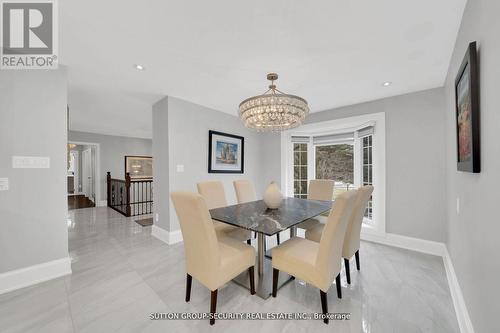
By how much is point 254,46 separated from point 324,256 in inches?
74.5

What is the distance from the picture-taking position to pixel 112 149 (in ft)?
20.6

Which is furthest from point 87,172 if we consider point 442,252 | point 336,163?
point 442,252

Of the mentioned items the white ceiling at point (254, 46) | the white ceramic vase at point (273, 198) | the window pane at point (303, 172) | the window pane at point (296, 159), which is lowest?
the white ceramic vase at point (273, 198)

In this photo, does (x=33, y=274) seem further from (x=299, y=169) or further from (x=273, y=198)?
(x=299, y=169)

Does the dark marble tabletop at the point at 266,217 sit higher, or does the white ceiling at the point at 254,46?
the white ceiling at the point at 254,46

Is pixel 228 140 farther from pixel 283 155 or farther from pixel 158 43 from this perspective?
pixel 158 43

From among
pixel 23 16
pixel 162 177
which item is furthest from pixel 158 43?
pixel 162 177

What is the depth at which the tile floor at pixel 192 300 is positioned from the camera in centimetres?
142

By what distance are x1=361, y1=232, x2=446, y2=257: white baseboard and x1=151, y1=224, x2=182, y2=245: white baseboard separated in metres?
3.13

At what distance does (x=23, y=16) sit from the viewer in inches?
58.0

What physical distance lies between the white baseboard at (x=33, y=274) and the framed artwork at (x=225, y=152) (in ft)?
7.32

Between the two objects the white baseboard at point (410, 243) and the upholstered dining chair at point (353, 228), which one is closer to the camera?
the upholstered dining chair at point (353, 228)

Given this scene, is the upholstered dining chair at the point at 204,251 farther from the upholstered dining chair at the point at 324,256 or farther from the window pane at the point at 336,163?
the window pane at the point at 336,163

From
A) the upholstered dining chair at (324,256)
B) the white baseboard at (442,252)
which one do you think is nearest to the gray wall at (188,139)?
the upholstered dining chair at (324,256)
